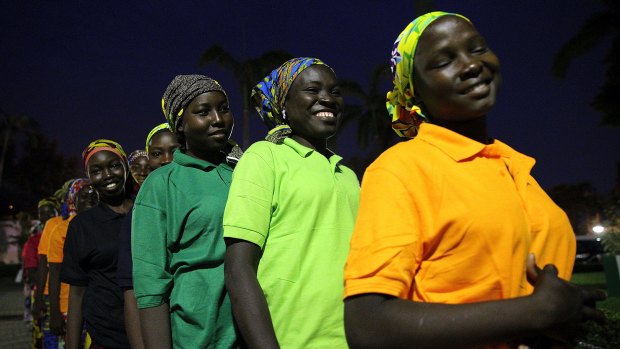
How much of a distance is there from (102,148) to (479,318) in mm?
4033

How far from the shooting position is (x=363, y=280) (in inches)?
56.4

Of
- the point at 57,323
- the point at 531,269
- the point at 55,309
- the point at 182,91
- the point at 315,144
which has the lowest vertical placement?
the point at 57,323

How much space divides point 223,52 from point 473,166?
25625 millimetres

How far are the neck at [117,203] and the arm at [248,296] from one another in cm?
255

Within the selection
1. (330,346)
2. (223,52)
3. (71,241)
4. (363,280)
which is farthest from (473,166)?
(223,52)

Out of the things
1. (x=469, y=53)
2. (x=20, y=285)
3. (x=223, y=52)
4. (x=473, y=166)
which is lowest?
(x=20, y=285)

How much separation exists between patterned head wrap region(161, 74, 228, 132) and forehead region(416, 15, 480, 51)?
68.3 inches

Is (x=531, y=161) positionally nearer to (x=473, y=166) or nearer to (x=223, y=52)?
(x=473, y=166)

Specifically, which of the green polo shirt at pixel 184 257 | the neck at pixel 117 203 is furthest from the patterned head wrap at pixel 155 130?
the green polo shirt at pixel 184 257

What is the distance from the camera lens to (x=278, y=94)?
113 inches

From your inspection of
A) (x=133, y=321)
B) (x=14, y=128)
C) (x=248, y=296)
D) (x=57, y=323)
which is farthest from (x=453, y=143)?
(x=14, y=128)

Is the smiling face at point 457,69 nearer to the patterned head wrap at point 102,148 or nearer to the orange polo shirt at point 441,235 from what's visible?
the orange polo shirt at point 441,235

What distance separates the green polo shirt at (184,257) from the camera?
2.61 metres

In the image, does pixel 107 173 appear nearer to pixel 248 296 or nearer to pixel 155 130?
pixel 155 130
